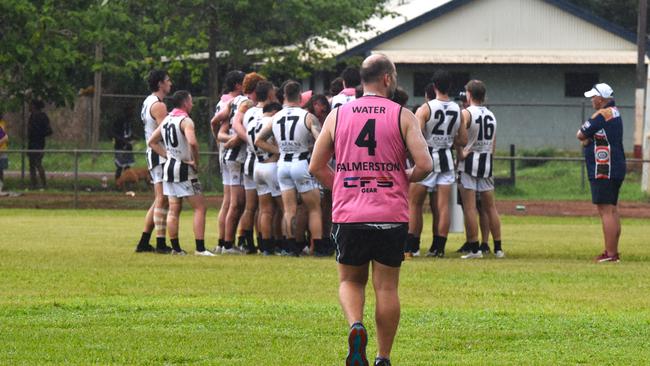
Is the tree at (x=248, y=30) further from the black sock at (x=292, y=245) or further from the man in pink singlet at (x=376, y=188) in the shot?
the man in pink singlet at (x=376, y=188)

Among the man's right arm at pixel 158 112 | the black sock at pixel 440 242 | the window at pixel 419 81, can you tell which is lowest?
the black sock at pixel 440 242

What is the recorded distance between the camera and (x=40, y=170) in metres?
31.8

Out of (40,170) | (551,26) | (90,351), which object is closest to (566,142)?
(551,26)

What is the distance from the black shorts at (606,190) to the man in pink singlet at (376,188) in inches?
326

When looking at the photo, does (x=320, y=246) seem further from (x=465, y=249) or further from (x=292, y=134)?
(x=465, y=249)

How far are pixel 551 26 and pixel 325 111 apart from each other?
29.9m

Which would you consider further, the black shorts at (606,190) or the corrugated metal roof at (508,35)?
the corrugated metal roof at (508,35)

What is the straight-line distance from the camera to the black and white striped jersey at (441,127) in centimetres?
1669

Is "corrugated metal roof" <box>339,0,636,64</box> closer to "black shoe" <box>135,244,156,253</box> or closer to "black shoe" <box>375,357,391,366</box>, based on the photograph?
"black shoe" <box>135,244,156,253</box>

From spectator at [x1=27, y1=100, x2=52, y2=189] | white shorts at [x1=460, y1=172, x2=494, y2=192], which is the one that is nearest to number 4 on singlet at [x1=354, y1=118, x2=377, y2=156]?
white shorts at [x1=460, y1=172, x2=494, y2=192]

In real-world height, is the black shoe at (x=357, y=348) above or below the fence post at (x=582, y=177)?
below

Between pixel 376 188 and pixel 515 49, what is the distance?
37863 mm

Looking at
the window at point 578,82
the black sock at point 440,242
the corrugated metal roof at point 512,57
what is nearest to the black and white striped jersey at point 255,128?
the black sock at point 440,242

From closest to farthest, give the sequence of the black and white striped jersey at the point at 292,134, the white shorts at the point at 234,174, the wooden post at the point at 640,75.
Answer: the black and white striped jersey at the point at 292,134 < the white shorts at the point at 234,174 < the wooden post at the point at 640,75
